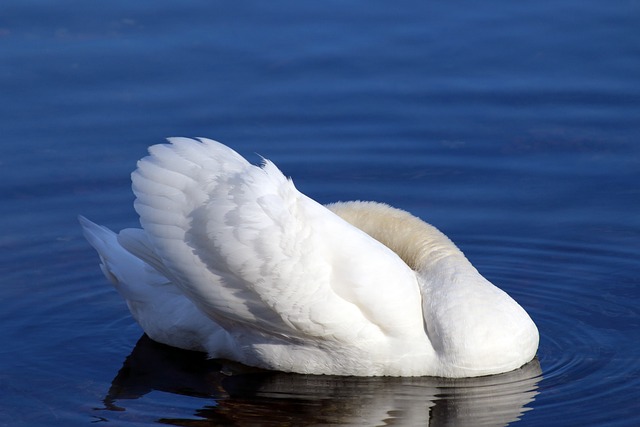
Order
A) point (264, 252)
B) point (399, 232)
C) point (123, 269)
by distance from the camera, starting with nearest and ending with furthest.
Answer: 1. point (264, 252)
2. point (399, 232)
3. point (123, 269)

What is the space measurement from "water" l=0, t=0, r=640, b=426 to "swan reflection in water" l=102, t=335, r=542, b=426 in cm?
2

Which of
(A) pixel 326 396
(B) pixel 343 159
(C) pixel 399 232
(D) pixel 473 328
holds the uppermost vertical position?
(B) pixel 343 159

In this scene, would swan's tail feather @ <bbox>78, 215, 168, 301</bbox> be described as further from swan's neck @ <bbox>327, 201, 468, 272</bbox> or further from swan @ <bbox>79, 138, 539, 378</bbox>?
swan's neck @ <bbox>327, 201, 468, 272</bbox>

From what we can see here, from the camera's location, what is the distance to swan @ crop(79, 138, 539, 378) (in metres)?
8.27

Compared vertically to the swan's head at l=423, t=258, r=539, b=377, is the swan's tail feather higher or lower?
higher

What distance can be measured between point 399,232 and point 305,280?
1.07 m

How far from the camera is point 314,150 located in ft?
40.6

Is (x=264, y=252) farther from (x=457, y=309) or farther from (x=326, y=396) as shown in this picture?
(x=457, y=309)

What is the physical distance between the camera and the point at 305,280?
8242 millimetres

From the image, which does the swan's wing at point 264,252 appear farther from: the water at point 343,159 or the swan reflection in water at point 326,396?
the water at point 343,159

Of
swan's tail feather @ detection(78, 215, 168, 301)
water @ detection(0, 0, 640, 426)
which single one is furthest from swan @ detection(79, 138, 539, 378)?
swan's tail feather @ detection(78, 215, 168, 301)

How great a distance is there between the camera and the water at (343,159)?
8.57 meters

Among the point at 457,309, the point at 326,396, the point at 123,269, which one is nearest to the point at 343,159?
the point at 123,269

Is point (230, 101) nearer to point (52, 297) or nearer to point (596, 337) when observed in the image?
point (52, 297)
